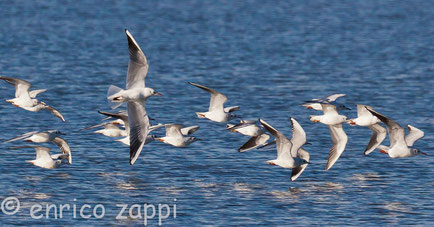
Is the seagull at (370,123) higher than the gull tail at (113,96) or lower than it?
lower

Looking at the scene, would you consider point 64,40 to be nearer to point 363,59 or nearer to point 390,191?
point 363,59

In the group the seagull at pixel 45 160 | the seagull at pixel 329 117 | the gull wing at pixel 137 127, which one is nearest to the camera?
the gull wing at pixel 137 127

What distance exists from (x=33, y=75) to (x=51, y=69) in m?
2.85

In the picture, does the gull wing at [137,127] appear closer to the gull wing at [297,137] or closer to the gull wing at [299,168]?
the gull wing at [297,137]

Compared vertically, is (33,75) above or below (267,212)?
above

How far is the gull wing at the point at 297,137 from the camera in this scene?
26.4 metres

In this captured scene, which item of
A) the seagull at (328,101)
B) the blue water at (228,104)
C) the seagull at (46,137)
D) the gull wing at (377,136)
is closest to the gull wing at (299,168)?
the blue water at (228,104)

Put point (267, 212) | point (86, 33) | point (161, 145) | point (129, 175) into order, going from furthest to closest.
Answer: point (86, 33), point (161, 145), point (129, 175), point (267, 212)

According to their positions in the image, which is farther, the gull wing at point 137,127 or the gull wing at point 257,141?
the gull wing at point 257,141

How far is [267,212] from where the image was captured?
24578 millimetres

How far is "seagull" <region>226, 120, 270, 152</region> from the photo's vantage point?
92.8 ft

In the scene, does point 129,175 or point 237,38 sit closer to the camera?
point 129,175

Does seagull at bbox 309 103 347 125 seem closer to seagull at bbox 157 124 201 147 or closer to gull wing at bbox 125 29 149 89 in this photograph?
seagull at bbox 157 124 201 147

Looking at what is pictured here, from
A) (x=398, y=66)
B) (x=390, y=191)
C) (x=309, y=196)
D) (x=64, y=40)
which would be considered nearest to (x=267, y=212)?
(x=309, y=196)
